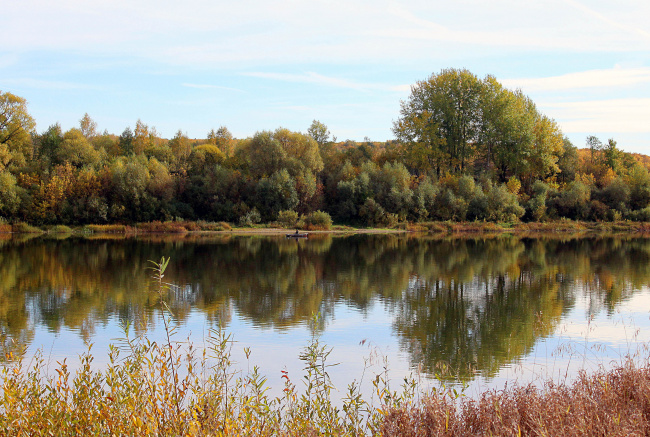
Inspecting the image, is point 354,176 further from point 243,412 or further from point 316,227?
point 243,412

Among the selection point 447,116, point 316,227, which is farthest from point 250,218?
point 447,116

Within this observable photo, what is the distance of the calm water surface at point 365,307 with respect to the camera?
1110cm

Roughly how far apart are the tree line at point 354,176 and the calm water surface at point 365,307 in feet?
67.0

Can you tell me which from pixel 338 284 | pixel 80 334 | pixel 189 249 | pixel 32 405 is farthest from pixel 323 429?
pixel 189 249

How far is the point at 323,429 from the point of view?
6.50m

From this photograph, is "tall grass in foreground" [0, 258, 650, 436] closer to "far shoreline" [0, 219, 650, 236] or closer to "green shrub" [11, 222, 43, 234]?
"far shoreline" [0, 219, 650, 236]

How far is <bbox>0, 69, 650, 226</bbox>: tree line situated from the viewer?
5138 cm

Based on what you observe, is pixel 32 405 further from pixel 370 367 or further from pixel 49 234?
pixel 49 234

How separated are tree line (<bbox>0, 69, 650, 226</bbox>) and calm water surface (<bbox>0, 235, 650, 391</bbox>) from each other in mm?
20426

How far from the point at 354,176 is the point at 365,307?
135 feet

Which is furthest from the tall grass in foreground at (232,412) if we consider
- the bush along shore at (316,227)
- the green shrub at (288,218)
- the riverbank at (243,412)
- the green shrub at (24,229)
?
the green shrub at (24,229)

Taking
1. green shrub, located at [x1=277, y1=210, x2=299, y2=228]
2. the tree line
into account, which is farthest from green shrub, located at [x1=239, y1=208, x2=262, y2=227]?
green shrub, located at [x1=277, y1=210, x2=299, y2=228]

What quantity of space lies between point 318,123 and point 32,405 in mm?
59534

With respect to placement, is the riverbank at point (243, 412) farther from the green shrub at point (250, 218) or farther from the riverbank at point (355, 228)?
the green shrub at point (250, 218)
